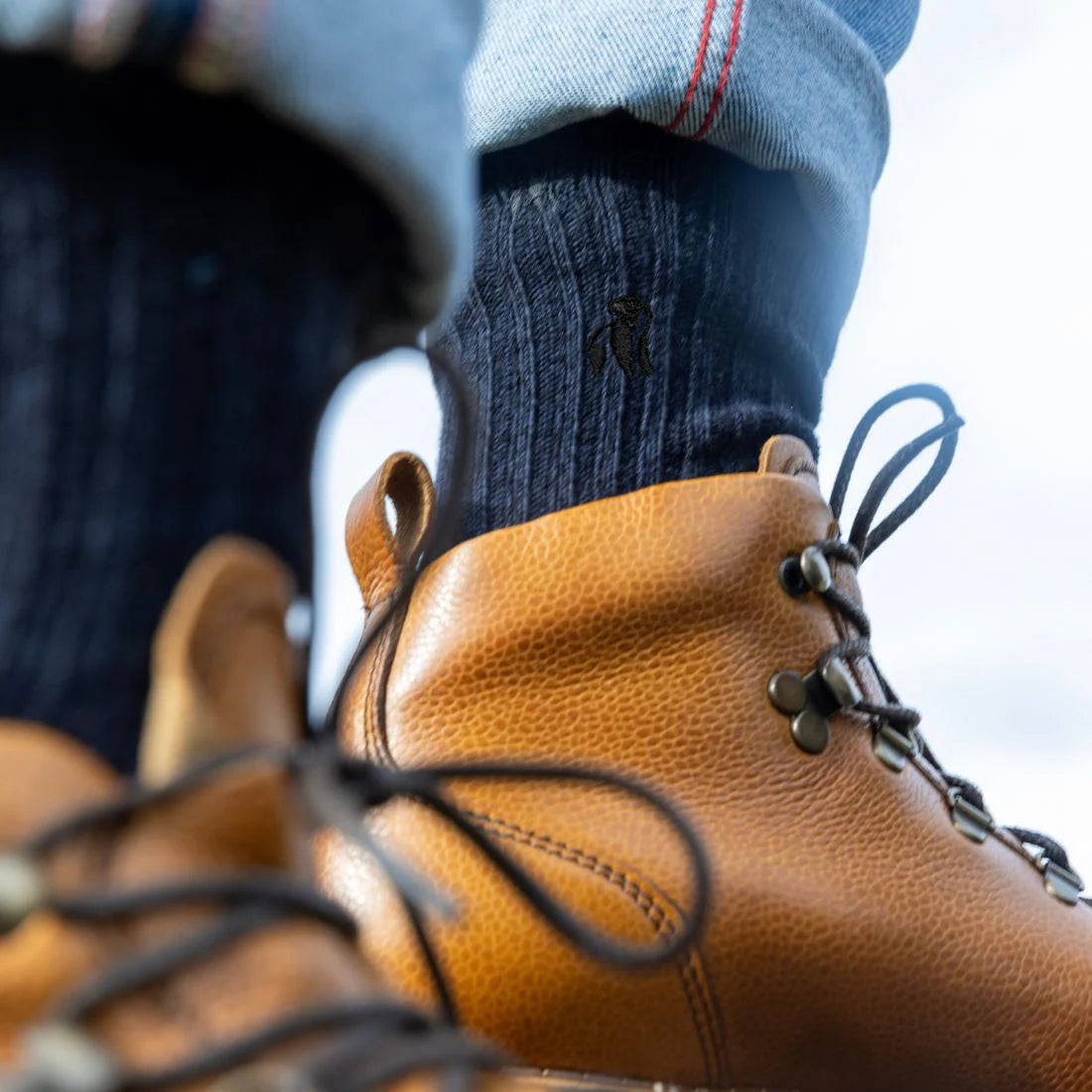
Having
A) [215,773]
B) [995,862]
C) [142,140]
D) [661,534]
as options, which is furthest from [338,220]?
[995,862]

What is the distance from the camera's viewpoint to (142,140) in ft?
1.61

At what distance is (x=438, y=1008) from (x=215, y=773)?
0.90 feet

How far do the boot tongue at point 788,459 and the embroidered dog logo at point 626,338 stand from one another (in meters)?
0.09

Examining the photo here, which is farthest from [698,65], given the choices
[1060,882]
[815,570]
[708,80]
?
[1060,882]

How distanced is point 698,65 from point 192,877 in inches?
23.3

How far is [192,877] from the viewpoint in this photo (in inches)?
18.1

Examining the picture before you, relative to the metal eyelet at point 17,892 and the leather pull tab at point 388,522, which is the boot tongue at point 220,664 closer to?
the metal eyelet at point 17,892

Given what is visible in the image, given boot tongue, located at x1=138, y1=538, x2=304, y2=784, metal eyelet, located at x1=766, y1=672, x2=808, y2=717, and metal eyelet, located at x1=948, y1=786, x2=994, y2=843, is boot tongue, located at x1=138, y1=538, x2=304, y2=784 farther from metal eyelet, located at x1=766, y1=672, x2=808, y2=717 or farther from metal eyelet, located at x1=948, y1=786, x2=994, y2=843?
metal eyelet, located at x1=948, y1=786, x2=994, y2=843

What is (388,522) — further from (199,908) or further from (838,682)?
(199,908)

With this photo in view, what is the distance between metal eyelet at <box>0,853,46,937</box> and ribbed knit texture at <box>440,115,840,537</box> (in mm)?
487

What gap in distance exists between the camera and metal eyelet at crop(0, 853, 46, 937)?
0.43m

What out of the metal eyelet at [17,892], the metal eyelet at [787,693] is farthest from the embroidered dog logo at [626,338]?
the metal eyelet at [17,892]

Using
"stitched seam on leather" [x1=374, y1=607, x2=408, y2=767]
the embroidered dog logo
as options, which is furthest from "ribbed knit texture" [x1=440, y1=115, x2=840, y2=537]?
"stitched seam on leather" [x1=374, y1=607, x2=408, y2=767]

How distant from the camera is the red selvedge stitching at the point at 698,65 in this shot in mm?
872
